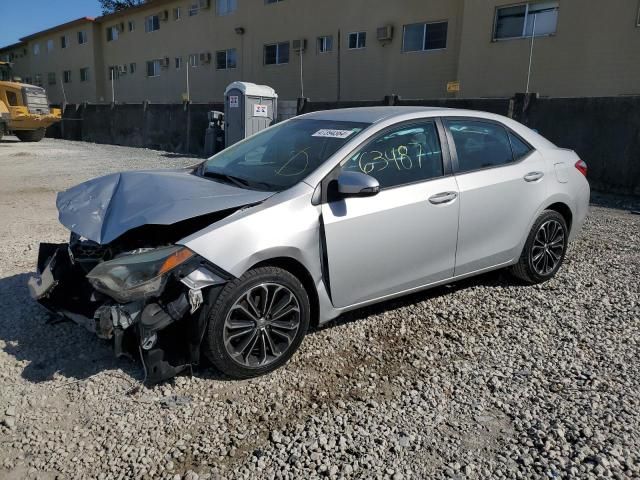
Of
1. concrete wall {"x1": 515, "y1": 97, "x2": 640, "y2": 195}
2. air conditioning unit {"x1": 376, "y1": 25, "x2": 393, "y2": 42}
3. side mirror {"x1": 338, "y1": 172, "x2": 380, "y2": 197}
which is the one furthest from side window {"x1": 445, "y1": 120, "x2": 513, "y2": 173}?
air conditioning unit {"x1": 376, "y1": 25, "x2": 393, "y2": 42}

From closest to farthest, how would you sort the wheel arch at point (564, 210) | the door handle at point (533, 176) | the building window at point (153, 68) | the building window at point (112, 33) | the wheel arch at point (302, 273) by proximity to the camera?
the wheel arch at point (302, 273) < the door handle at point (533, 176) < the wheel arch at point (564, 210) < the building window at point (153, 68) < the building window at point (112, 33)

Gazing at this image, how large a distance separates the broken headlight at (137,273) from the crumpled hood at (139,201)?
17 centimetres

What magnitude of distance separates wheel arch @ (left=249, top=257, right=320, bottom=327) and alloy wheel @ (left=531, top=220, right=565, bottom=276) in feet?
7.62

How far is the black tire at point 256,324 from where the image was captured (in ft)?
9.70

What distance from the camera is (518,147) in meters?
4.58

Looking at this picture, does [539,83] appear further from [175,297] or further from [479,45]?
[175,297]

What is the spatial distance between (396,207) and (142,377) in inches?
78.5

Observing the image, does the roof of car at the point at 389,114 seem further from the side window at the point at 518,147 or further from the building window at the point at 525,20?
the building window at the point at 525,20

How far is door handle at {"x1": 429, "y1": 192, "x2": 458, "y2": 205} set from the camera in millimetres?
3783

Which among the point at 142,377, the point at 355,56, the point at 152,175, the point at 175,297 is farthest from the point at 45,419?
the point at 355,56

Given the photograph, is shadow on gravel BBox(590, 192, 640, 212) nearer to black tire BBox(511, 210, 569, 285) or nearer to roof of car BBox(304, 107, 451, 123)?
black tire BBox(511, 210, 569, 285)

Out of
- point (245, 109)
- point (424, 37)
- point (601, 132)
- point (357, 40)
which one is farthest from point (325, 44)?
point (601, 132)

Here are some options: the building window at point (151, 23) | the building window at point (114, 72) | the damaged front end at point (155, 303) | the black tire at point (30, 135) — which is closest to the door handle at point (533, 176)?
the damaged front end at point (155, 303)

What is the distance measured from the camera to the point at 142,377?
3158 millimetres
